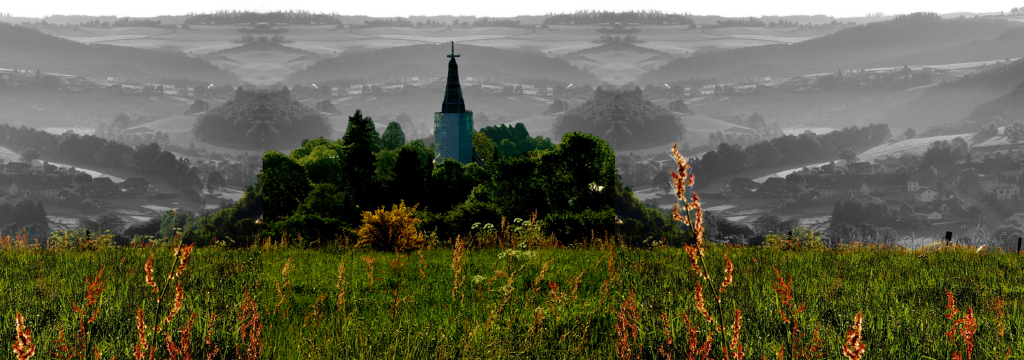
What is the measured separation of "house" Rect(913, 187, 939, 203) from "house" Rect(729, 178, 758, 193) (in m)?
42.1

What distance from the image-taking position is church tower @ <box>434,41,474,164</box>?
21.5m

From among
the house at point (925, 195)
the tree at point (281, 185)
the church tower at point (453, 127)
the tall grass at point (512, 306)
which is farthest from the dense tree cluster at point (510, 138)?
the house at point (925, 195)

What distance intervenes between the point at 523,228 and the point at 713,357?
311 inches

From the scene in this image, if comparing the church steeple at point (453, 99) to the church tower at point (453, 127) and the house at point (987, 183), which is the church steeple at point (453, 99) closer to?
the church tower at point (453, 127)

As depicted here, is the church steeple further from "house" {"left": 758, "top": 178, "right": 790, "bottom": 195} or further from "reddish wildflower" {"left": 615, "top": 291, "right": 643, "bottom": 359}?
"house" {"left": 758, "top": 178, "right": 790, "bottom": 195}

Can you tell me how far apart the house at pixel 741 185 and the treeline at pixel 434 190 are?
244ft

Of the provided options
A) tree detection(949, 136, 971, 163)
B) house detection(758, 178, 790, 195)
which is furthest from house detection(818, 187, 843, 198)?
tree detection(949, 136, 971, 163)

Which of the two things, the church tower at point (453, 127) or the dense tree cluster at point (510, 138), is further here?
the dense tree cluster at point (510, 138)

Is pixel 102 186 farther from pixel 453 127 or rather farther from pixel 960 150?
pixel 960 150

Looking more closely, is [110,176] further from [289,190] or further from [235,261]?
[235,261]

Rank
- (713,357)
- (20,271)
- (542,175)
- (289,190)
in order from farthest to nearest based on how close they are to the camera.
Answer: (542,175), (289,190), (20,271), (713,357)

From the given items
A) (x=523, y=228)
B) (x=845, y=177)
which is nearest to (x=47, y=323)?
(x=523, y=228)

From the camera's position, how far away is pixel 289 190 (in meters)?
13.5

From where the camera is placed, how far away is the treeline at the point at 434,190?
1268 centimetres
